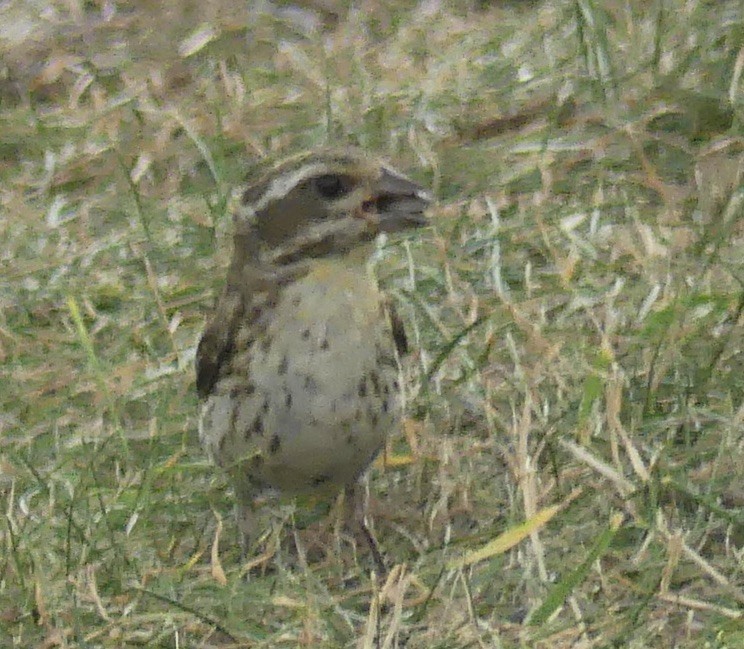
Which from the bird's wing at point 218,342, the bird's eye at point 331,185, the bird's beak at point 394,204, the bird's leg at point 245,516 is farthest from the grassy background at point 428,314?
the bird's eye at point 331,185

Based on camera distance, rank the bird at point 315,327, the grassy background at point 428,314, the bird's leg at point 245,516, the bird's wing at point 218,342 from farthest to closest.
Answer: the bird's leg at point 245,516 → the bird's wing at point 218,342 → the bird at point 315,327 → the grassy background at point 428,314

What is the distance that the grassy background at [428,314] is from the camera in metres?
4.09

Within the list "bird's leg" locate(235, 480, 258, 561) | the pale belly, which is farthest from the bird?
"bird's leg" locate(235, 480, 258, 561)

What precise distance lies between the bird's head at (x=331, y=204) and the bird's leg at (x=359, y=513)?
0.68m

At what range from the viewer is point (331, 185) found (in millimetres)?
4242

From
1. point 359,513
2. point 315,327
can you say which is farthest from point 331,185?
point 359,513

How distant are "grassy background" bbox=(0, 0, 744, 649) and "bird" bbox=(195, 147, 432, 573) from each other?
11.0 inches

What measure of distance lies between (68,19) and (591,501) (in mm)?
4215

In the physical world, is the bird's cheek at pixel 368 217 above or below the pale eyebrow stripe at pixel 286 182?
below

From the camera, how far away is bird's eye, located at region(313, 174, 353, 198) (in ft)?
13.9

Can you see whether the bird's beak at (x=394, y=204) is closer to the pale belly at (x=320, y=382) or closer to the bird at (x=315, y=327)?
the bird at (x=315, y=327)

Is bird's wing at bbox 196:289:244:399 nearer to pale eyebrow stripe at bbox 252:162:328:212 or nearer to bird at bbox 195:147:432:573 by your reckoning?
bird at bbox 195:147:432:573

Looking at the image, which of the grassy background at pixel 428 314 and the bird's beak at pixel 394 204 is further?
the bird's beak at pixel 394 204

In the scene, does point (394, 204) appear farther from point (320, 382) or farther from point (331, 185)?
point (320, 382)
